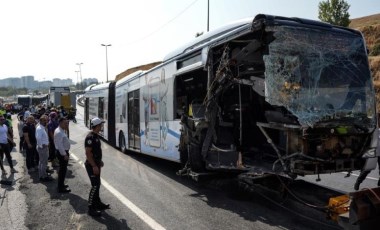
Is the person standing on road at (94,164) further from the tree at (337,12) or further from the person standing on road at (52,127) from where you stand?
the tree at (337,12)

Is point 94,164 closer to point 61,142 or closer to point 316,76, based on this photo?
point 61,142

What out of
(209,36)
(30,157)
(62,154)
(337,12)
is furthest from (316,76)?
(337,12)

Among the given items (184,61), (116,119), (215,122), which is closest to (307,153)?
(215,122)

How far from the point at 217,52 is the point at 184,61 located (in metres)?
1.65

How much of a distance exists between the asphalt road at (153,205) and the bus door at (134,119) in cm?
272

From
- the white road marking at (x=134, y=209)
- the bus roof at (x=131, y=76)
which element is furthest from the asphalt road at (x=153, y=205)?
the bus roof at (x=131, y=76)

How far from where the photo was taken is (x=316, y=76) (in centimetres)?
670

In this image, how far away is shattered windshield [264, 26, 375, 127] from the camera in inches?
256

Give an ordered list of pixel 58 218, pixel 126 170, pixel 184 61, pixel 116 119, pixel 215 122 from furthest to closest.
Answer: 1. pixel 116 119
2. pixel 126 170
3. pixel 184 61
4. pixel 215 122
5. pixel 58 218

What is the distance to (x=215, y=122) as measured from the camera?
8.27 meters

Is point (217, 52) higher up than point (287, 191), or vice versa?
point (217, 52)

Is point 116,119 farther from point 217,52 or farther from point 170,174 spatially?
point 217,52

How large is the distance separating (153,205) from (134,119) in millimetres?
6864

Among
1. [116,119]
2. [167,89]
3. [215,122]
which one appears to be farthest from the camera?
[116,119]
